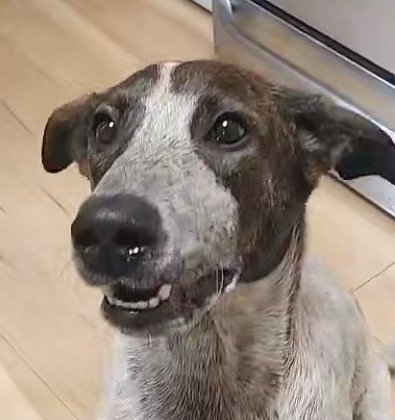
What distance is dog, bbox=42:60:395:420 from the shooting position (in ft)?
3.94

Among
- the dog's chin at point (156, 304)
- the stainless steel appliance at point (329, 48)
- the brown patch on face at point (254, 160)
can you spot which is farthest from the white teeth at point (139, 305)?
the stainless steel appliance at point (329, 48)

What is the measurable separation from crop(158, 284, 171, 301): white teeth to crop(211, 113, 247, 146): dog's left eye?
0.18m

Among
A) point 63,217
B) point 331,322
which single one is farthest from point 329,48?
point 331,322

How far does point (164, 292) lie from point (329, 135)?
1.09 ft

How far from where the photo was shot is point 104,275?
3.92ft

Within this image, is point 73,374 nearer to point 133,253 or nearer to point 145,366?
point 145,366

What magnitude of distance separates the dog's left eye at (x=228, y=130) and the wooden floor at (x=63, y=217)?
23.6 inches

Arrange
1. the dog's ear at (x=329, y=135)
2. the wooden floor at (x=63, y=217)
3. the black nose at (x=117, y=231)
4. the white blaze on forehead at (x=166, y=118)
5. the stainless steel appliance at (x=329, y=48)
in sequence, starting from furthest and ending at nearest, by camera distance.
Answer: the stainless steel appliance at (x=329, y=48)
the wooden floor at (x=63, y=217)
the dog's ear at (x=329, y=135)
the white blaze on forehead at (x=166, y=118)
the black nose at (x=117, y=231)

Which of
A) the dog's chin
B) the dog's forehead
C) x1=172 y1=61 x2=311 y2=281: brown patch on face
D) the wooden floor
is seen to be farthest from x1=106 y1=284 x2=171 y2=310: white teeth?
the wooden floor

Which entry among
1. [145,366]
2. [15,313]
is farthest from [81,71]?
[145,366]

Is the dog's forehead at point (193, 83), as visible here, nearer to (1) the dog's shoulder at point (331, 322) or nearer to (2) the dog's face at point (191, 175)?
(2) the dog's face at point (191, 175)

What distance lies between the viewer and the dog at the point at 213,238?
120 centimetres

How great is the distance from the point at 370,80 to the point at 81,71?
745 millimetres

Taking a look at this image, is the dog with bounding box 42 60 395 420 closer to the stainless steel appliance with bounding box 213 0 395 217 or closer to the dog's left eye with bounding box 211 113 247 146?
the dog's left eye with bounding box 211 113 247 146
